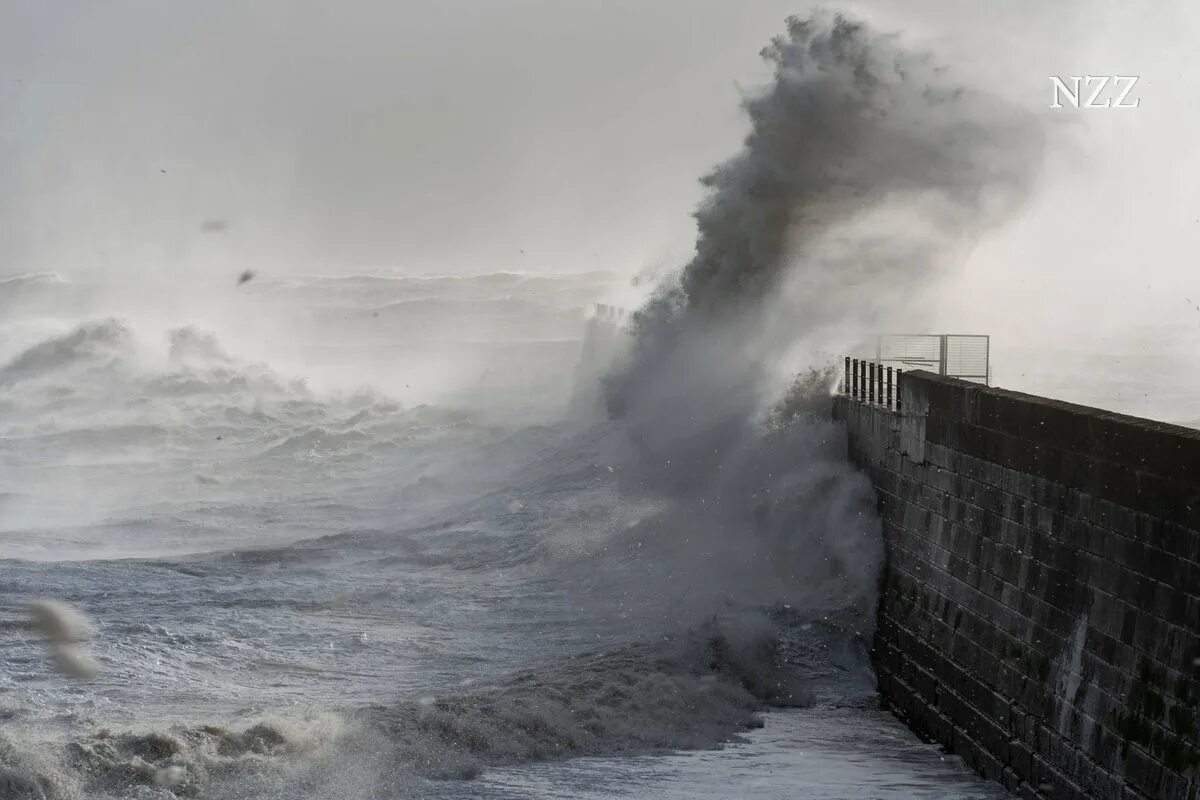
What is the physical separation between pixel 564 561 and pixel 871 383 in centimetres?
511

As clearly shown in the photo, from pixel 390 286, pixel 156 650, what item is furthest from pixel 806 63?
pixel 390 286

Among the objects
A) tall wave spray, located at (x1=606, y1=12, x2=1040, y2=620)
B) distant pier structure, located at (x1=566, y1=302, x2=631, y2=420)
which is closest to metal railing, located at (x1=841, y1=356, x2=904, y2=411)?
Result: tall wave spray, located at (x1=606, y1=12, x2=1040, y2=620)

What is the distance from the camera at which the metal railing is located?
45.8 ft

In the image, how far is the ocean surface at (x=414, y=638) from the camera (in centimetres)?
1022

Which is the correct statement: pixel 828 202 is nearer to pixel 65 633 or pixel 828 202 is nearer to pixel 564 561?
pixel 564 561

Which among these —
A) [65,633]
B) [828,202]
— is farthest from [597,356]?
[65,633]

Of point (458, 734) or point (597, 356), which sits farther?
point (597, 356)

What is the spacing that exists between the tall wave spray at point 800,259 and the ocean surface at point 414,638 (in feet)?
2.01

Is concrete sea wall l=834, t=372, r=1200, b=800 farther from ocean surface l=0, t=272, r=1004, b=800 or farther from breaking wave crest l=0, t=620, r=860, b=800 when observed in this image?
breaking wave crest l=0, t=620, r=860, b=800

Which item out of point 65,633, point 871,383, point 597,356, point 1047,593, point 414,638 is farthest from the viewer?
point 597,356

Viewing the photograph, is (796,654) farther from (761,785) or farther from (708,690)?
(761,785)

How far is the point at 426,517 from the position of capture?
23078mm

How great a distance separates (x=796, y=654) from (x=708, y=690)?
4.75 feet

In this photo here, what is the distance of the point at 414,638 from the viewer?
47.6 ft
